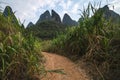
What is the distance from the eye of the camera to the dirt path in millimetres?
3927

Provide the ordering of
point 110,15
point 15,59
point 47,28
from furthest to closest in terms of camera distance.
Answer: point 47,28, point 110,15, point 15,59

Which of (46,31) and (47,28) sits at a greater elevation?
(47,28)

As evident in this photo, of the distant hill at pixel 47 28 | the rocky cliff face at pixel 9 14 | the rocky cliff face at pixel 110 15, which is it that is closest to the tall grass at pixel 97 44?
the rocky cliff face at pixel 110 15

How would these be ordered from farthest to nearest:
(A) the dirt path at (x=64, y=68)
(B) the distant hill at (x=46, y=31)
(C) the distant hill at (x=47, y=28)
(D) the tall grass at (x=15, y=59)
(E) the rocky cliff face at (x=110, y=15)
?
(B) the distant hill at (x=46, y=31)
(C) the distant hill at (x=47, y=28)
(E) the rocky cliff face at (x=110, y=15)
(A) the dirt path at (x=64, y=68)
(D) the tall grass at (x=15, y=59)

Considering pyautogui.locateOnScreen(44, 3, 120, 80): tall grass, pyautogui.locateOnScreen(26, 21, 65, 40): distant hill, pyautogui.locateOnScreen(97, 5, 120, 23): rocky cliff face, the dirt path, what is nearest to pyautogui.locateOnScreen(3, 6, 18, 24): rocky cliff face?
pyautogui.locateOnScreen(26, 21, 65, 40): distant hill

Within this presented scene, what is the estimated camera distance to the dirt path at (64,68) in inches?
155

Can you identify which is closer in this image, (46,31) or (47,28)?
(46,31)

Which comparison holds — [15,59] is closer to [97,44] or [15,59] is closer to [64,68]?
[64,68]

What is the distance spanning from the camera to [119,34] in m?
4.68

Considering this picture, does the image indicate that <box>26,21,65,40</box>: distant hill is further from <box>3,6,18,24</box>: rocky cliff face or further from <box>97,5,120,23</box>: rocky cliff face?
<box>97,5,120,23</box>: rocky cliff face

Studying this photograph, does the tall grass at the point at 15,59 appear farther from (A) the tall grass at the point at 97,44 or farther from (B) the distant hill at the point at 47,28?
(A) the tall grass at the point at 97,44

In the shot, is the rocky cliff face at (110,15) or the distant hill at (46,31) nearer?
the rocky cliff face at (110,15)

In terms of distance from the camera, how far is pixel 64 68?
14.5 ft

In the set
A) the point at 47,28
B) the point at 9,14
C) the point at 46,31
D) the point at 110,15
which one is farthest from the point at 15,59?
the point at 47,28
